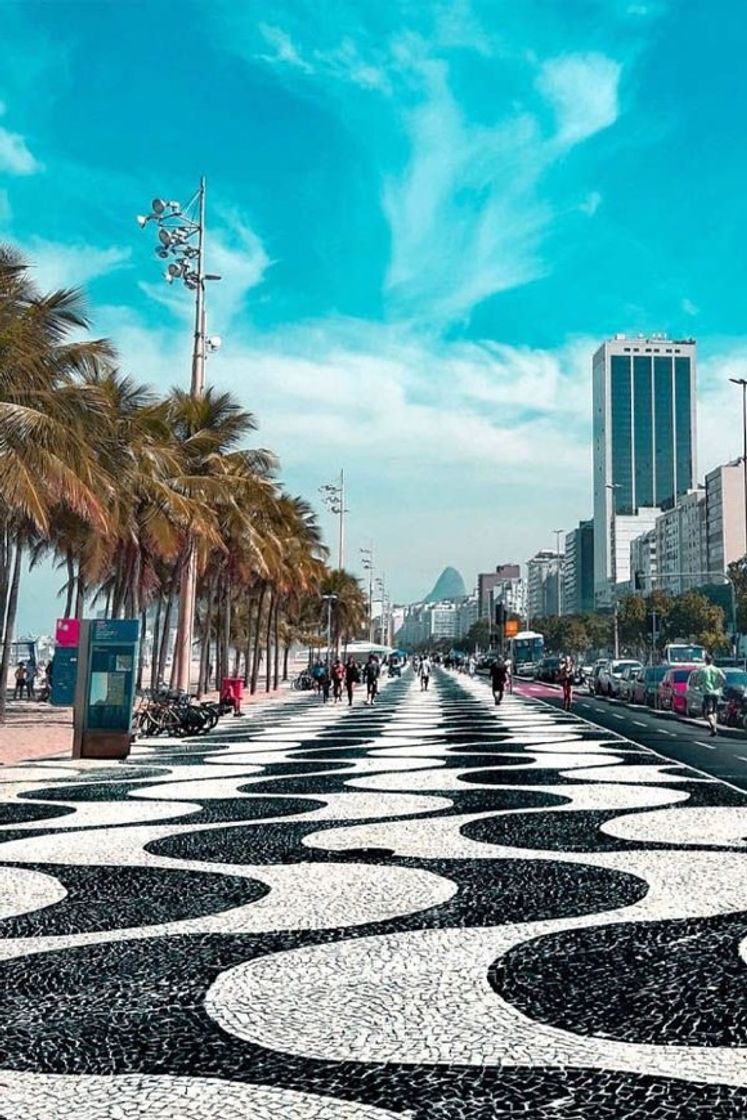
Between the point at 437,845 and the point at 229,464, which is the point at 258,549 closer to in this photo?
the point at 229,464

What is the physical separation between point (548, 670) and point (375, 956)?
68.4 metres

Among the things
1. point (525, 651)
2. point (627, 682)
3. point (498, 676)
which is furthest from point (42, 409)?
point (525, 651)

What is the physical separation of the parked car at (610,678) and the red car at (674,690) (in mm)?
10377

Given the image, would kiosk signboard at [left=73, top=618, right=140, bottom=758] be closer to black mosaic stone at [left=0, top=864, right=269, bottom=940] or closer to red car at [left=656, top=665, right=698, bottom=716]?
black mosaic stone at [left=0, top=864, right=269, bottom=940]

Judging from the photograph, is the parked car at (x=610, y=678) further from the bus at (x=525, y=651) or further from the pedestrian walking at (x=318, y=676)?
the bus at (x=525, y=651)

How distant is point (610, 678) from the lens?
4912cm

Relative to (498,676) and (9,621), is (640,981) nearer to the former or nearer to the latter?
(9,621)

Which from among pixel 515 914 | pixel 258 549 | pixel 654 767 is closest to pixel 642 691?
pixel 258 549

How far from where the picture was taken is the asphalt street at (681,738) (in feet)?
57.6

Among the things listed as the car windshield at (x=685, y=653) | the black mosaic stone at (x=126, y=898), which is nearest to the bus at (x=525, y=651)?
the car windshield at (x=685, y=653)

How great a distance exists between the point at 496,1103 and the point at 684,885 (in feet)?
14.4

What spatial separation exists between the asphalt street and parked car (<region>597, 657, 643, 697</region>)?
8995 millimetres

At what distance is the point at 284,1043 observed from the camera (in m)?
4.71

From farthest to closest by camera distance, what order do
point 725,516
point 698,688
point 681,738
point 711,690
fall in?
point 725,516 → point 698,688 → point 711,690 → point 681,738
